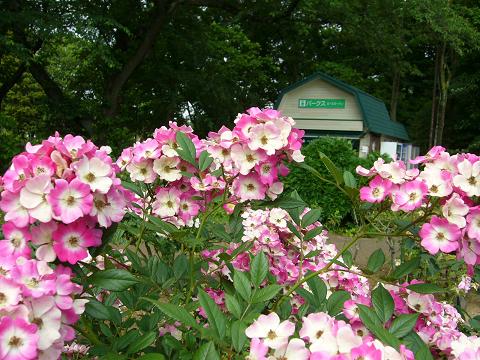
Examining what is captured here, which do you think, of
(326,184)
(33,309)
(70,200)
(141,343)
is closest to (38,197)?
(70,200)

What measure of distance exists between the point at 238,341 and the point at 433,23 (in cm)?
1106

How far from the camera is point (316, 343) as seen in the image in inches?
28.7

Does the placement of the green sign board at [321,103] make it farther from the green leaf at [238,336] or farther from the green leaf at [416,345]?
the green leaf at [238,336]

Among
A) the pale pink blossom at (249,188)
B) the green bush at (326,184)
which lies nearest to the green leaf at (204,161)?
the pale pink blossom at (249,188)

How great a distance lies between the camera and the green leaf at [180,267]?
1275mm

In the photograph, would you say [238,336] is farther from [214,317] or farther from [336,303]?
[336,303]

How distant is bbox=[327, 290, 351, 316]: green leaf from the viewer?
1123 millimetres

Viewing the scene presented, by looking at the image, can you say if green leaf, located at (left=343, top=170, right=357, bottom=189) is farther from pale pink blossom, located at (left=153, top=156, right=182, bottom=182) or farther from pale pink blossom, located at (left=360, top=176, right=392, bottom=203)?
pale pink blossom, located at (left=153, top=156, right=182, bottom=182)

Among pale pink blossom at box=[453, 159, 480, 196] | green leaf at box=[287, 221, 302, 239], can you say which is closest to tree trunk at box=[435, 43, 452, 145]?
green leaf at box=[287, 221, 302, 239]

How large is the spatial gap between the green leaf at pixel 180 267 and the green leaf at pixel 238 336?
41 centimetres

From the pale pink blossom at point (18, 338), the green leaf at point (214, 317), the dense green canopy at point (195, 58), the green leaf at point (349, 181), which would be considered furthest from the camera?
the dense green canopy at point (195, 58)

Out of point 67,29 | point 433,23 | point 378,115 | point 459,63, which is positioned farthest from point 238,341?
point 459,63

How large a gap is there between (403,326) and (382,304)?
6 centimetres

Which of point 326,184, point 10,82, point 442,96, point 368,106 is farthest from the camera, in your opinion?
point 442,96
